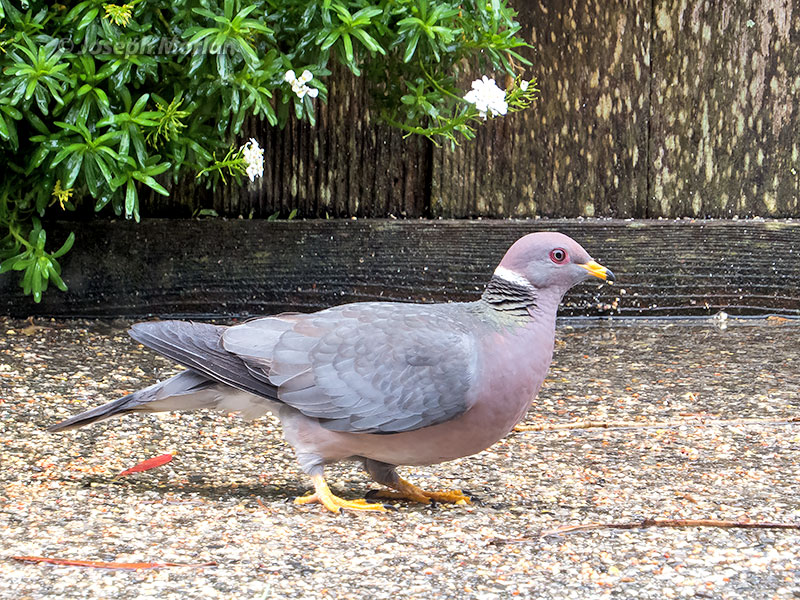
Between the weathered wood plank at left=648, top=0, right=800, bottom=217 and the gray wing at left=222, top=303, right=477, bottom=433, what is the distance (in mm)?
2390

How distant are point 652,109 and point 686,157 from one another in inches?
11.0

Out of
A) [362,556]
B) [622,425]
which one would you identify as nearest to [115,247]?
[622,425]

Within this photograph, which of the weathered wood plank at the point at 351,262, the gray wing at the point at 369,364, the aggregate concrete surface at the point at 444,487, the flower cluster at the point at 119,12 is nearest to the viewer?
the aggregate concrete surface at the point at 444,487

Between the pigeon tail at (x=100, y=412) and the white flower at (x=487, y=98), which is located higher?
the white flower at (x=487, y=98)

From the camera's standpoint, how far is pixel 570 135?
189 inches

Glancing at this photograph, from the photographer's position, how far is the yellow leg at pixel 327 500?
2.75 m

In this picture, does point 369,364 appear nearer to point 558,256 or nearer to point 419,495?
point 419,495

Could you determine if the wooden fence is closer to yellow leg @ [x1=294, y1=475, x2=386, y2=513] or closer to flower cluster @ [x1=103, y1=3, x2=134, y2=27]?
flower cluster @ [x1=103, y1=3, x2=134, y2=27]

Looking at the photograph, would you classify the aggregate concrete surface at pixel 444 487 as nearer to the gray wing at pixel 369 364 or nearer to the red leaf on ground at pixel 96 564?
the red leaf on ground at pixel 96 564

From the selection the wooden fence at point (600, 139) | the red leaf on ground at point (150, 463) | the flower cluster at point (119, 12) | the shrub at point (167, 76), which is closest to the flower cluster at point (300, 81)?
the shrub at point (167, 76)

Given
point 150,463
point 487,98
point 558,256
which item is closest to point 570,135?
point 487,98

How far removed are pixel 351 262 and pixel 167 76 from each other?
3.95 ft

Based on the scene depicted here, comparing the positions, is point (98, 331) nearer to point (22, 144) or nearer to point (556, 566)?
point (22, 144)

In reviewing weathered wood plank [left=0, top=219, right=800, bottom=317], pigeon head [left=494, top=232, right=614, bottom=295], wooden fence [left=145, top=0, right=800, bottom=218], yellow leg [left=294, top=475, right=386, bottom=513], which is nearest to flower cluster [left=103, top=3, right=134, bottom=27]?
wooden fence [left=145, top=0, right=800, bottom=218]
